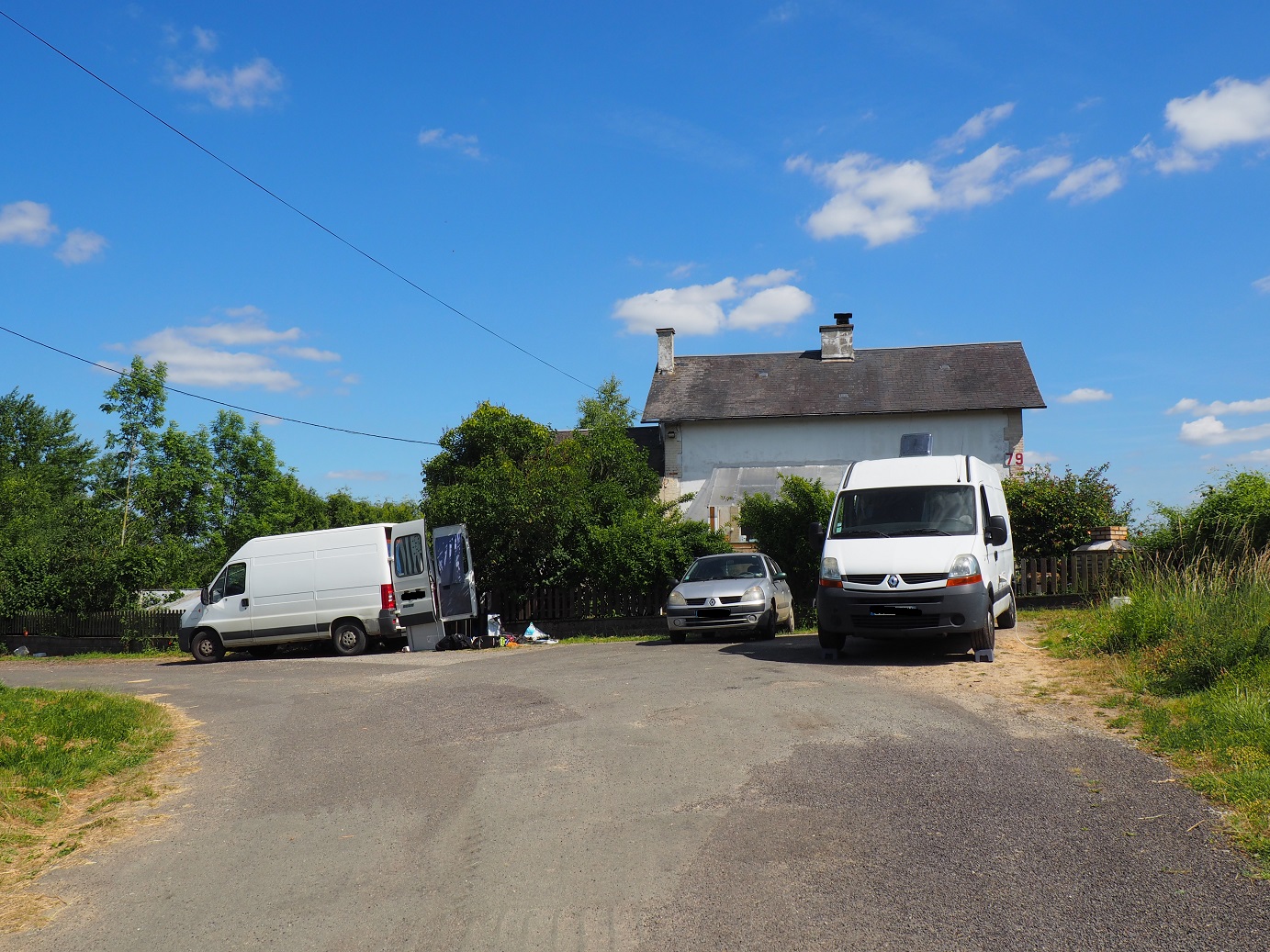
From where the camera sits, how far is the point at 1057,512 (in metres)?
20.9

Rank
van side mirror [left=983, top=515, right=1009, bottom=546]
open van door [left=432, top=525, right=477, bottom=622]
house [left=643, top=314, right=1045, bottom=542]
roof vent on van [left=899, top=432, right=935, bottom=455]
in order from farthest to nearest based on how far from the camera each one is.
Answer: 1. house [left=643, top=314, right=1045, bottom=542]
2. open van door [left=432, top=525, right=477, bottom=622]
3. roof vent on van [left=899, top=432, right=935, bottom=455]
4. van side mirror [left=983, top=515, right=1009, bottom=546]

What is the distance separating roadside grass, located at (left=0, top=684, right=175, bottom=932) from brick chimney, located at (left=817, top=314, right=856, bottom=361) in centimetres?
3204

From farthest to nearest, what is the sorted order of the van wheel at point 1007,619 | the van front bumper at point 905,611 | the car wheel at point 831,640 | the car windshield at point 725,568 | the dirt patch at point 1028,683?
1. the car windshield at point 725,568
2. the van wheel at point 1007,619
3. the car wheel at point 831,640
4. the van front bumper at point 905,611
5. the dirt patch at point 1028,683

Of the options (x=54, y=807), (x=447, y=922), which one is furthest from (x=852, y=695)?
(x=54, y=807)

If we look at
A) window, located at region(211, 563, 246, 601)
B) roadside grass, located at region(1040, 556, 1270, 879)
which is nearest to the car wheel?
roadside grass, located at region(1040, 556, 1270, 879)

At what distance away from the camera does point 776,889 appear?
4.40 metres

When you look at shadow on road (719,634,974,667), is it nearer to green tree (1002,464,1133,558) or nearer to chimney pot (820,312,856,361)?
green tree (1002,464,1133,558)

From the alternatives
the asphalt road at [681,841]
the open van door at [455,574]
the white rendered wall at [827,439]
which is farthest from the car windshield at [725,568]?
the white rendered wall at [827,439]

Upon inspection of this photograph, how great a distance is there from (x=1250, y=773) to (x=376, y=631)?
1589cm

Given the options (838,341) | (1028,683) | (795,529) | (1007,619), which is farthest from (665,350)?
(1028,683)

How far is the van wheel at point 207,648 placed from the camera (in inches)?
792

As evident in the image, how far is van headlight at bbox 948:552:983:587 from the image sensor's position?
452 inches

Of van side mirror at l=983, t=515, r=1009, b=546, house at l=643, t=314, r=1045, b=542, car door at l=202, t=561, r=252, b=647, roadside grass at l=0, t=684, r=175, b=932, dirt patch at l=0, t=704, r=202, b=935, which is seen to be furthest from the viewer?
house at l=643, t=314, r=1045, b=542

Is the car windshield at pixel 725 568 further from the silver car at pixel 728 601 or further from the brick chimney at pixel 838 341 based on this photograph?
the brick chimney at pixel 838 341
